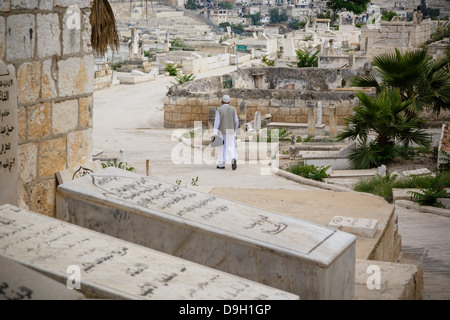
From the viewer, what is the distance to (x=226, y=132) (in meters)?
11.0

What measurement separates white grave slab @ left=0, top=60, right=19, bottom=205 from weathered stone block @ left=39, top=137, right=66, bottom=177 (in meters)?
0.40

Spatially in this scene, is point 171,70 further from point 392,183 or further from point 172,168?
point 392,183

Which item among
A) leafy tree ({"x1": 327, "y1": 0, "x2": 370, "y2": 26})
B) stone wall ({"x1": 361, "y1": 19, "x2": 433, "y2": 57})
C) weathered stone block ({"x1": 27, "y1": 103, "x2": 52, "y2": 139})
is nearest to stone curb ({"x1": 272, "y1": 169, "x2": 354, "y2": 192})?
weathered stone block ({"x1": 27, "y1": 103, "x2": 52, "y2": 139})

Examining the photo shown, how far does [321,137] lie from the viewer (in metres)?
15.3

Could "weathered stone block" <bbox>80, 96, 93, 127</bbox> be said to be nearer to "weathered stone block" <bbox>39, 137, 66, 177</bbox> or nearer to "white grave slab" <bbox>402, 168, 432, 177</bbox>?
"weathered stone block" <bbox>39, 137, 66, 177</bbox>

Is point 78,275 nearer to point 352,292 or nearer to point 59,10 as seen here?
point 352,292

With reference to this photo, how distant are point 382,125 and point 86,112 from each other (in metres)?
Result: 6.91

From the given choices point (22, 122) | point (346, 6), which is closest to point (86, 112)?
point (22, 122)

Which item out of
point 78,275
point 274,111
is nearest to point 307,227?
point 78,275

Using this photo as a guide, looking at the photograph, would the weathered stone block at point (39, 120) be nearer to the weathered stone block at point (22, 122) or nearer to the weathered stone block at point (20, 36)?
the weathered stone block at point (22, 122)

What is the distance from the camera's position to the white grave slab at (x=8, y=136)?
15.2 ft

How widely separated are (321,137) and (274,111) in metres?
2.88

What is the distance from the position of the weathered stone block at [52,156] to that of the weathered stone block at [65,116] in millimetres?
89

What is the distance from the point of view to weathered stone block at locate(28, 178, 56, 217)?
5.11 m
